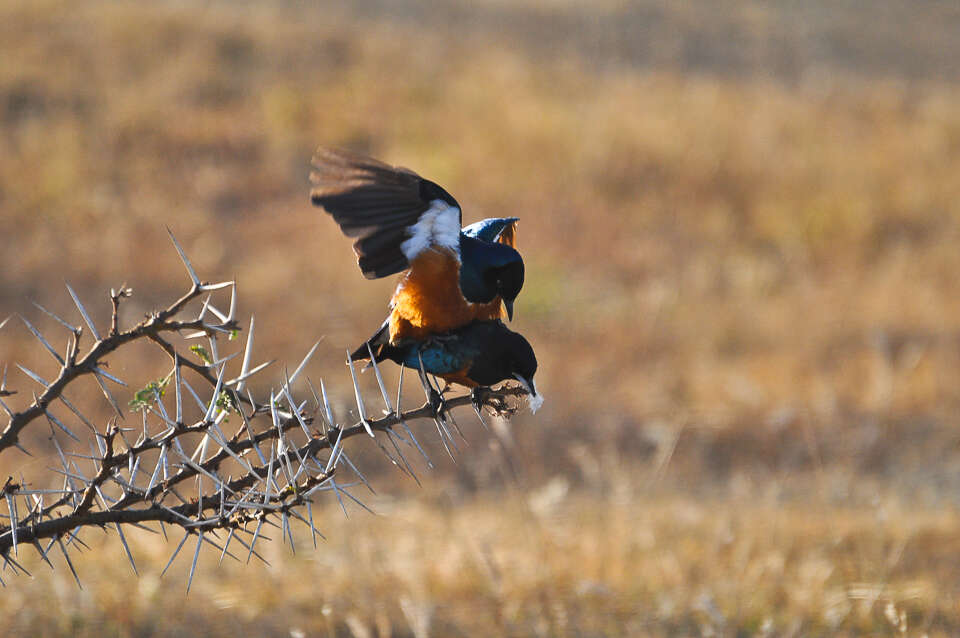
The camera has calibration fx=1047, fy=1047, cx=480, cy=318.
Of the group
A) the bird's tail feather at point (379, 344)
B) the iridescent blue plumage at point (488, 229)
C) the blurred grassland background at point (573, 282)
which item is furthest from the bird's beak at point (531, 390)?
the blurred grassland background at point (573, 282)

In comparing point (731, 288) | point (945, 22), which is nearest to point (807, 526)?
point (731, 288)

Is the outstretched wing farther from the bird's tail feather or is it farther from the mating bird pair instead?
the bird's tail feather

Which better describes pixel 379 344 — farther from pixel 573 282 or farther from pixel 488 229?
pixel 573 282

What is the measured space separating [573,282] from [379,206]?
7548 millimetres

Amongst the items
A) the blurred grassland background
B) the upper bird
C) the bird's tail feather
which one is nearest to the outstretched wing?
the upper bird

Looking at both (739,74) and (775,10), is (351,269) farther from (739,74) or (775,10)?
(775,10)

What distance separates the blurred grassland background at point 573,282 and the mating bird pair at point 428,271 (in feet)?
3.44

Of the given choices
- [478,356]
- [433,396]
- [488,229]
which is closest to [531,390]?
[478,356]

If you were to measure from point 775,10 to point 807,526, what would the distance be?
20.1 metres

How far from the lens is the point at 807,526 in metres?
4.86

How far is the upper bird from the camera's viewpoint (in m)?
2.11

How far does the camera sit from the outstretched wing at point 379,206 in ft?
7.27

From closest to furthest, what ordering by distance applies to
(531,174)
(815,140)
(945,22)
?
(531,174), (815,140), (945,22)

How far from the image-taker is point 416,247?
2.21 m
